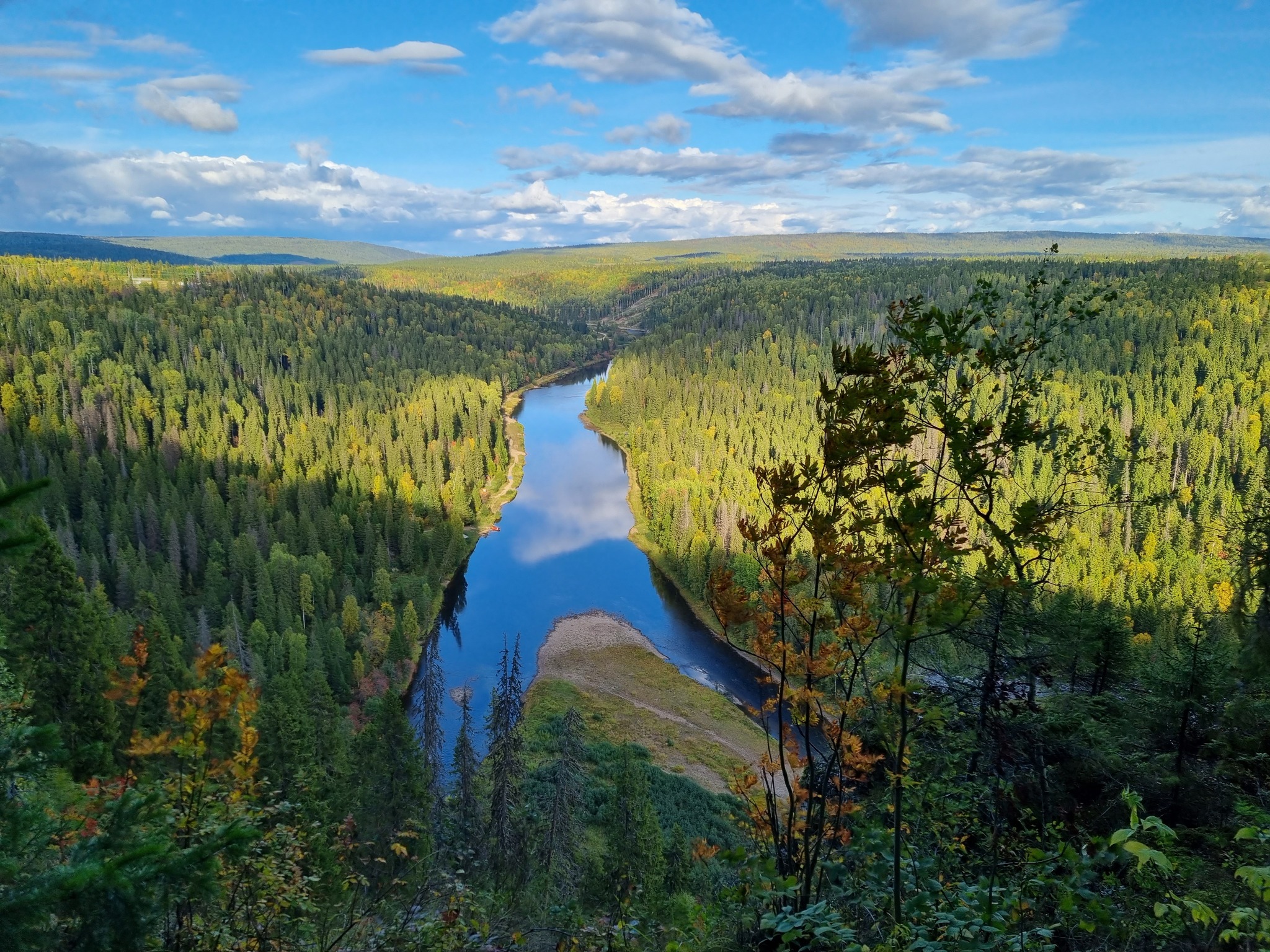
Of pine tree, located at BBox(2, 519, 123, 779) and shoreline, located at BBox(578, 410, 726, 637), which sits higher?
pine tree, located at BBox(2, 519, 123, 779)

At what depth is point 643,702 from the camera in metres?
47.0

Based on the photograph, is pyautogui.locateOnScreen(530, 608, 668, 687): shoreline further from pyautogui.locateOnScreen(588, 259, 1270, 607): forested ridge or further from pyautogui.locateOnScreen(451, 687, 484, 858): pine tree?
pyautogui.locateOnScreen(451, 687, 484, 858): pine tree

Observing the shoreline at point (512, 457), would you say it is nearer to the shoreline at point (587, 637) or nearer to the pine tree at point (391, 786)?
the shoreline at point (587, 637)

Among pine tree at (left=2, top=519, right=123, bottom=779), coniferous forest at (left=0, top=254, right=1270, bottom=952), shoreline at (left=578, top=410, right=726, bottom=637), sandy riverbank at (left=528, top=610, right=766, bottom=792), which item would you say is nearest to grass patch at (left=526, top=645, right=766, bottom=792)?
sandy riverbank at (left=528, top=610, right=766, bottom=792)

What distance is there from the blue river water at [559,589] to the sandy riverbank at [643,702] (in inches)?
69.3

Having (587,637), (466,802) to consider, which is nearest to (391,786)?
(466,802)

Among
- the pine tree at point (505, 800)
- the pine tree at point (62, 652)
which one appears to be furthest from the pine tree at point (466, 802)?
the pine tree at point (62, 652)

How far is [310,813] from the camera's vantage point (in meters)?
21.8

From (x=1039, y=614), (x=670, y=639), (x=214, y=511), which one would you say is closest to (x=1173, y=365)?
(x=670, y=639)

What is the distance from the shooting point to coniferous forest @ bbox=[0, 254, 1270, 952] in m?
5.94

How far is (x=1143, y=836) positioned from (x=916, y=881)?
5074mm

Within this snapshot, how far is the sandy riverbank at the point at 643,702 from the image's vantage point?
41594mm

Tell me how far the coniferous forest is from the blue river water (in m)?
2.62

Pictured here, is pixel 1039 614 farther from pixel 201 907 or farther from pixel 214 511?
pixel 214 511
